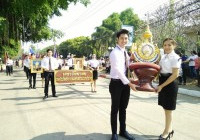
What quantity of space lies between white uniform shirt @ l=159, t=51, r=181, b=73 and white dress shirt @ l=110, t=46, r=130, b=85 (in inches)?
26.4

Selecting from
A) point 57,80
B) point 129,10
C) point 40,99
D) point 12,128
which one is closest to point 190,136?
point 12,128

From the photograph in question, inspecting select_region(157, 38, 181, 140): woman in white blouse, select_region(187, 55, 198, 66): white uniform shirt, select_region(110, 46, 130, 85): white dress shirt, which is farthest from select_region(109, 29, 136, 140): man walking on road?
select_region(187, 55, 198, 66): white uniform shirt

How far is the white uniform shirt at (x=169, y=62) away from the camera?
4.66 meters

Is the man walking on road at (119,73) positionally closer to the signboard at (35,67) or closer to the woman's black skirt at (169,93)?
the woman's black skirt at (169,93)

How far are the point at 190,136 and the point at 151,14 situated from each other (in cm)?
2514

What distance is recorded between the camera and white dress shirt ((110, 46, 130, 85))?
4699 mm

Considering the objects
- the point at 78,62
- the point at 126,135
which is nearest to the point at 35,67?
the point at 78,62

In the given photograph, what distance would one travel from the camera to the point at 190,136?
5.30m

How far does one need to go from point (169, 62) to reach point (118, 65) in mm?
870

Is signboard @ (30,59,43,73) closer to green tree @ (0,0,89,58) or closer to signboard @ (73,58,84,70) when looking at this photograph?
signboard @ (73,58,84,70)

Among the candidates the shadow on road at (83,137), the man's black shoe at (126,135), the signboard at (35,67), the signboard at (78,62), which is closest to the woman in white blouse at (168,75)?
the shadow on road at (83,137)

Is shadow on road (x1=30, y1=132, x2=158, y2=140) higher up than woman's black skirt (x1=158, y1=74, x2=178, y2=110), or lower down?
lower down

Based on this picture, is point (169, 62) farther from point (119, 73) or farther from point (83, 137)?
point (83, 137)

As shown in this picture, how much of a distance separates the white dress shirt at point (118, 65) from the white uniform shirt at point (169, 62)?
670 mm
